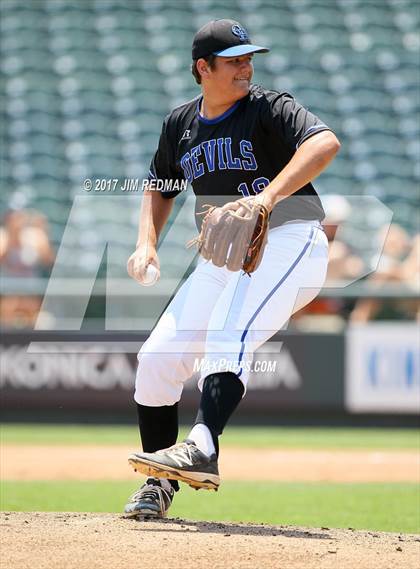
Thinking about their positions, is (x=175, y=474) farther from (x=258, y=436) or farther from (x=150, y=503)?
(x=258, y=436)

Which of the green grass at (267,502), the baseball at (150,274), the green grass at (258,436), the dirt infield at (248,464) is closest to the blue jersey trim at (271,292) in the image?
the baseball at (150,274)

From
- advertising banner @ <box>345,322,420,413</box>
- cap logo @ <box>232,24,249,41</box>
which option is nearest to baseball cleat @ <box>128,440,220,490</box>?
cap logo @ <box>232,24,249,41</box>

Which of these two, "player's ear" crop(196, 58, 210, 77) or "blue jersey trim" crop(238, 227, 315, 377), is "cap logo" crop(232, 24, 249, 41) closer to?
"player's ear" crop(196, 58, 210, 77)

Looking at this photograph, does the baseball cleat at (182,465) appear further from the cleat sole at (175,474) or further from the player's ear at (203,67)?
the player's ear at (203,67)

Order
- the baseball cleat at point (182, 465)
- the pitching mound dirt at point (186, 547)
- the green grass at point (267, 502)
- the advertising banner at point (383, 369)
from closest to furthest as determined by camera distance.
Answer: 1. the pitching mound dirt at point (186, 547)
2. the baseball cleat at point (182, 465)
3. the green grass at point (267, 502)
4. the advertising banner at point (383, 369)

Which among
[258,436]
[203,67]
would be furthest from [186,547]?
[258,436]

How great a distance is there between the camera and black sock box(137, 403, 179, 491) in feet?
13.2

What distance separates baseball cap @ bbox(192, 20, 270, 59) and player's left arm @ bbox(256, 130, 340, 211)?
476mm

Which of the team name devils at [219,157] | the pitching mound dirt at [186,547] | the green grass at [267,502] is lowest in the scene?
the pitching mound dirt at [186,547]

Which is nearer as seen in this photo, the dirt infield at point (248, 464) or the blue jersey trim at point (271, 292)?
the blue jersey trim at point (271, 292)

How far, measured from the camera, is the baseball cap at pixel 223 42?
149 inches

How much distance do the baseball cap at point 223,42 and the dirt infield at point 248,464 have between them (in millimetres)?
3761

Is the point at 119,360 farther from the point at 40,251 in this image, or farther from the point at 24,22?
the point at 24,22

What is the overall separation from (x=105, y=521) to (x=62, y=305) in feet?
17.5
